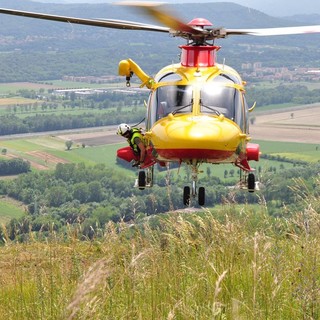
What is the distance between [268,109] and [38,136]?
46509 mm

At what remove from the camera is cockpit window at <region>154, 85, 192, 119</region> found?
11688 mm

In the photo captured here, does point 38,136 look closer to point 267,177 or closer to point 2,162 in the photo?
point 2,162

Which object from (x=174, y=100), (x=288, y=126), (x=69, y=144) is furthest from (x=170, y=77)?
(x=69, y=144)

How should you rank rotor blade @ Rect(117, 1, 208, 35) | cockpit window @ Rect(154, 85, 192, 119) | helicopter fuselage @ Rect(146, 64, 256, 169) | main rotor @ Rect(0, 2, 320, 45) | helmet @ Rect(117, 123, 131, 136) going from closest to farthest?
1. rotor blade @ Rect(117, 1, 208, 35)
2. main rotor @ Rect(0, 2, 320, 45)
3. helicopter fuselage @ Rect(146, 64, 256, 169)
4. cockpit window @ Rect(154, 85, 192, 119)
5. helmet @ Rect(117, 123, 131, 136)

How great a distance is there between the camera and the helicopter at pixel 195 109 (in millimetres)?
10797

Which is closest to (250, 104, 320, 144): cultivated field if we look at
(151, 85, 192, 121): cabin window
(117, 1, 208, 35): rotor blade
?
(151, 85, 192, 121): cabin window

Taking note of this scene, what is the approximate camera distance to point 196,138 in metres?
10.5

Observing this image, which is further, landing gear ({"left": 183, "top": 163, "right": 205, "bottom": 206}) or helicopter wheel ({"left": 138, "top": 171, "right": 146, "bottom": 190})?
helicopter wheel ({"left": 138, "top": 171, "right": 146, "bottom": 190})

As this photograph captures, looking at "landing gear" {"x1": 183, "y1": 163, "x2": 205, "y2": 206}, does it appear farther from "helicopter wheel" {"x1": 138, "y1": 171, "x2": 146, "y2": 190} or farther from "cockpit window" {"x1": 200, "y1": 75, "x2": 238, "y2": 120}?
"helicopter wheel" {"x1": 138, "y1": 171, "x2": 146, "y2": 190}

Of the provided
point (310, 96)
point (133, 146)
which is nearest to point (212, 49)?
point (133, 146)

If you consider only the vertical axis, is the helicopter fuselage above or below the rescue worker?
above

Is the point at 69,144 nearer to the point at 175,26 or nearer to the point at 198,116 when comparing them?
the point at 198,116

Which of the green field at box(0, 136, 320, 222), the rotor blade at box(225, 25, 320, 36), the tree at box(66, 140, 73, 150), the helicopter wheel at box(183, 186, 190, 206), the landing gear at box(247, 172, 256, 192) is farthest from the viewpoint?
the tree at box(66, 140, 73, 150)

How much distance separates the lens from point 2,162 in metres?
109
